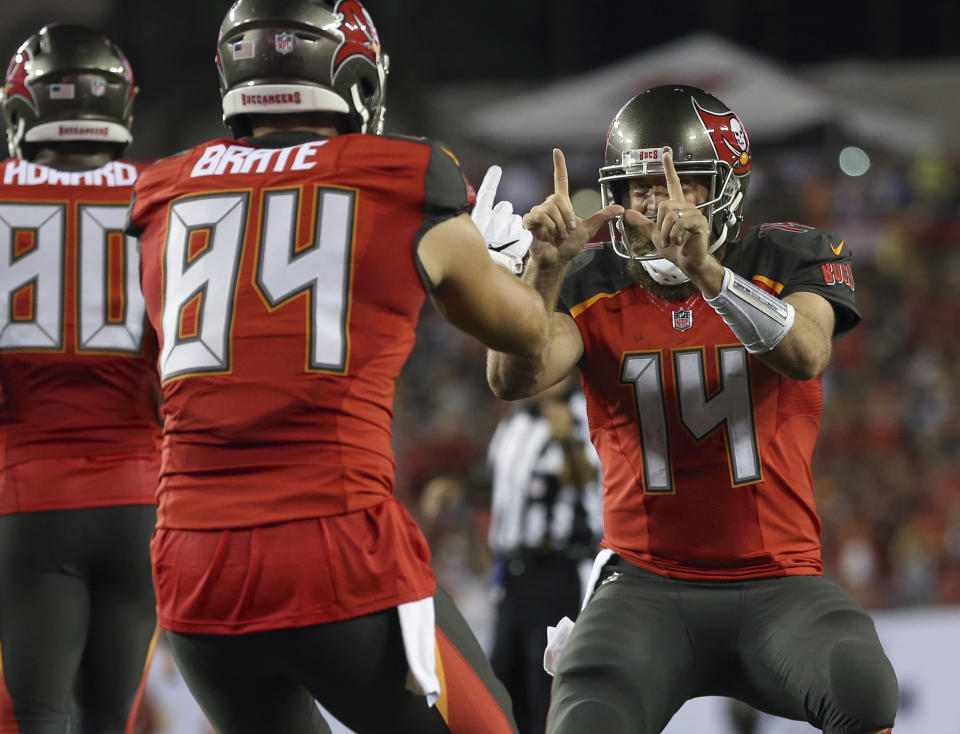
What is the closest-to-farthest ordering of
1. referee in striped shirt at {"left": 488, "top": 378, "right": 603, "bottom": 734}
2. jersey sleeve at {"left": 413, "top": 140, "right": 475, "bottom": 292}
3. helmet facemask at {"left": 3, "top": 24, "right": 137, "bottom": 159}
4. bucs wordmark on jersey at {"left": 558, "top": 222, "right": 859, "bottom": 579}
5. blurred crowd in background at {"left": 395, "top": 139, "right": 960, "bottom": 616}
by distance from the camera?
jersey sleeve at {"left": 413, "top": 140, "right": 475, "bottom": 292} < bucs wordmark on jersey at {"left": 558, "top": 222, "right": 859, "bottom": 579} < helmet facemask at {"left": 3, "top": 24, "right": 137, "bottom": 159} < referee in striped shirt at {"left": 488, "top": 378, "right": 603, "bottom": 734} < blurred crowd in background at {"left": 395, "top": 139, "right": 960, "bottom": 616}

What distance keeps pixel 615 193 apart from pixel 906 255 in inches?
461

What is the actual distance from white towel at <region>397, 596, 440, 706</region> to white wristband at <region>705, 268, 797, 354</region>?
41.1 inches

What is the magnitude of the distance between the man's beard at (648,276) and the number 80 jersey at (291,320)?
0.90 meters

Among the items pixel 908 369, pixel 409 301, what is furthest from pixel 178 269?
pixel 908 369

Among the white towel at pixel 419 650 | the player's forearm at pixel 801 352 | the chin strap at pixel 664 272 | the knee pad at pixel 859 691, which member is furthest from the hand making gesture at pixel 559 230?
the knee pad at pixel 859 691

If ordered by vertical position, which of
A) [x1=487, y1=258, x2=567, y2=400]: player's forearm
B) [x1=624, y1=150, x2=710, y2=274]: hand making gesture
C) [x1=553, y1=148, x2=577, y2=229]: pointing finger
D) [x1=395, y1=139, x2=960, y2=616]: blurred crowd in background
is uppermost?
[x1=553, y1=148, x2=577, y2=229]: pointing finger

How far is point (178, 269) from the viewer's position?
2623 mm

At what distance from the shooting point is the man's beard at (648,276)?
3.44m

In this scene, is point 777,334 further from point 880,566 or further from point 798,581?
point 880,566

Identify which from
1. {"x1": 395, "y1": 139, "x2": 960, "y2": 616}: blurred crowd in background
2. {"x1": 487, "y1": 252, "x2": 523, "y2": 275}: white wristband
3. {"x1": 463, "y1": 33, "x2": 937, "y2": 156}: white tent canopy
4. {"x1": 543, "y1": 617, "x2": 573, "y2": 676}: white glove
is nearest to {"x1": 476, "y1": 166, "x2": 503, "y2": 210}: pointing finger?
{"x1": 487, "y1": 252, "x2": 523, "y2": 275}: white wristband

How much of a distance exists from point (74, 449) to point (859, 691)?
7.01 feet

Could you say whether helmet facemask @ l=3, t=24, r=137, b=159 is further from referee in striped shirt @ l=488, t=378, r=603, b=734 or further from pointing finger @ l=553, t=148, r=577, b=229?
referee in striped shirt @ l=488, t=378, r=603, b=734

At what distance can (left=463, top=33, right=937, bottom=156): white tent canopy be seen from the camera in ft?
39.3

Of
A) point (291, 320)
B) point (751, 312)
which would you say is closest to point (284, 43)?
point (291, 320)
